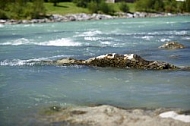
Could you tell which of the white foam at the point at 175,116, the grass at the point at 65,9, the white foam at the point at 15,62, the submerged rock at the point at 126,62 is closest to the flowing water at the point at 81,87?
the white foam at the point at 15,62

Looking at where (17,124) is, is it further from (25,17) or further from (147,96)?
(25,17)

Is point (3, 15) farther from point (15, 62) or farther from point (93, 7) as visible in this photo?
point (15, 62)

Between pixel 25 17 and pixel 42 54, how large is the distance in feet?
308

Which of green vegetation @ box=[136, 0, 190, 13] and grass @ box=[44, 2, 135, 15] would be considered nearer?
grass @ box=[44, 2, 135, 15]

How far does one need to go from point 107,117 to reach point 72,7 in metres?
143

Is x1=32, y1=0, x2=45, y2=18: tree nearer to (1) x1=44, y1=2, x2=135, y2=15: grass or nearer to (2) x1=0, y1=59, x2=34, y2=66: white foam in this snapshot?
(1) x1=44, y1=2, x2=135, y2=15: grass

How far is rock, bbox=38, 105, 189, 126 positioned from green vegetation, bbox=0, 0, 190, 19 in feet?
356

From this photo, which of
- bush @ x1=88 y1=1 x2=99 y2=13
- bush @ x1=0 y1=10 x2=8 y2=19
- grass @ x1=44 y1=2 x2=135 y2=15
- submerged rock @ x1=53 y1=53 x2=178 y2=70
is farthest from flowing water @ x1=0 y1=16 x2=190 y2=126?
bush @ x1=88 y1=1 x2=99 y2=13

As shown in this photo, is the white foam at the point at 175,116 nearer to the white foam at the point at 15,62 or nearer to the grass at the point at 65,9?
the white foam at the point at 15,62

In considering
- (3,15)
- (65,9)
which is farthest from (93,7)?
(3,15)

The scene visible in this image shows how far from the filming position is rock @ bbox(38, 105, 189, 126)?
45.4 ft

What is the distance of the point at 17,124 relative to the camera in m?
14.4

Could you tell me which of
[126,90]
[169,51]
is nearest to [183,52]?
[169,51]

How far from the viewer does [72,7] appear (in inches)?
6097
